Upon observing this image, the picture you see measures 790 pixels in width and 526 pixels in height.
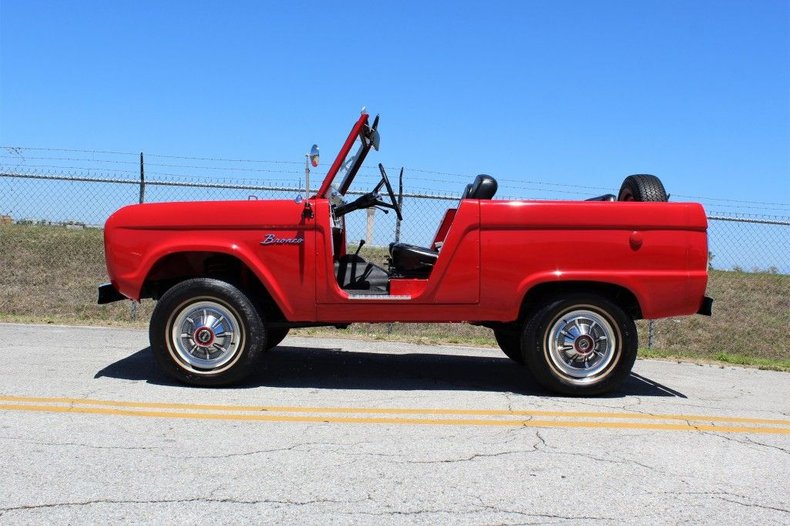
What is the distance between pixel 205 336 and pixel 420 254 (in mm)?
1838

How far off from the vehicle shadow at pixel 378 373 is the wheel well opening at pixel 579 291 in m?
0.71

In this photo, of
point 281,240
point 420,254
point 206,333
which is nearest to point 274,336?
point 206,333

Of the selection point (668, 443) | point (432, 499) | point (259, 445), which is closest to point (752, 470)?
point (668, 443)

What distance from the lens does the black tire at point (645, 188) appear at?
5.79 meters

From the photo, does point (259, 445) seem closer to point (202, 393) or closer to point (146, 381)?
point (202, 393)

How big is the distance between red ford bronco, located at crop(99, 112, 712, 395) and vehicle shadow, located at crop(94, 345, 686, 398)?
1.28 feet

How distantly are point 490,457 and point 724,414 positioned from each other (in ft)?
7.68

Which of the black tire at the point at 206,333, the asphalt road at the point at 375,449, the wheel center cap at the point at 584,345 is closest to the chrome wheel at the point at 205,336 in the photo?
the black tire at the point at 206,333

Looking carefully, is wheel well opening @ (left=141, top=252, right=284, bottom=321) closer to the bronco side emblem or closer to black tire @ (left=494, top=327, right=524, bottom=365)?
the bronco side emblem

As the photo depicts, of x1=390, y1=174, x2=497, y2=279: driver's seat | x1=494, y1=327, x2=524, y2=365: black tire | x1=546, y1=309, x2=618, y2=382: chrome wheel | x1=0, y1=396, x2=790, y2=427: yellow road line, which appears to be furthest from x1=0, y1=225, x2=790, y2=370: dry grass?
x1=0, y1=396, x2=790, y2=427: yellow road line

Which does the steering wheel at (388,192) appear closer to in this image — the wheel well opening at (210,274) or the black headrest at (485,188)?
the black headrest at (485,188)

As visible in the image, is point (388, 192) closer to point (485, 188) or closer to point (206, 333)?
point (485, 188)

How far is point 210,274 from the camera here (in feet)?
19.0

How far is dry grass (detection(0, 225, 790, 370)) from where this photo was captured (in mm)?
10906
